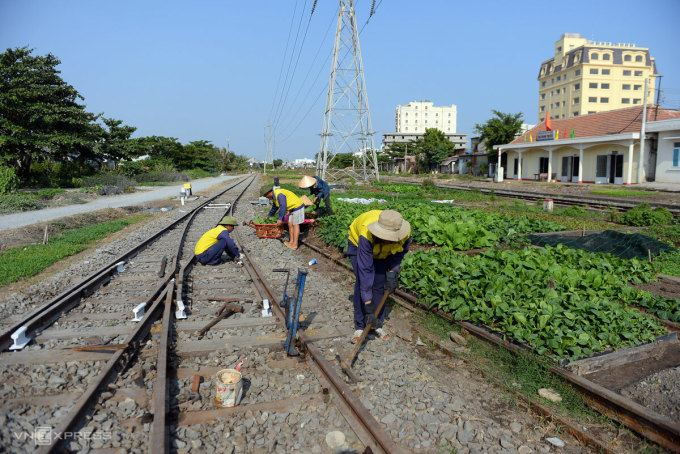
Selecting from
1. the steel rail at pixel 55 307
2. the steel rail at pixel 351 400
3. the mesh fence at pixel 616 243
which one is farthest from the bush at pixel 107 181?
the steel rail at pixel 351 400

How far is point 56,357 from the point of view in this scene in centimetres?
478

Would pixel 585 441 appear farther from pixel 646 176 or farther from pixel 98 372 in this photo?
pixel 646 176

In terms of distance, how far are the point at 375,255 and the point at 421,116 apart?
514 ft

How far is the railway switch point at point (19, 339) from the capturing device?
4.96 m

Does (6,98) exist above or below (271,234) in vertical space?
above

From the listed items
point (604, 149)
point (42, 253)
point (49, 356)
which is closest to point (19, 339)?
point (49, 356)

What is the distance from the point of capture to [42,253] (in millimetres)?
10570

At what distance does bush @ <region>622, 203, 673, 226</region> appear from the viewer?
13.4 metres

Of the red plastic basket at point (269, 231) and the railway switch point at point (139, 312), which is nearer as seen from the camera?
the railway switch point at point (139, 312)

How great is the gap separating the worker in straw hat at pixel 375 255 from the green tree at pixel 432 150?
56430mm

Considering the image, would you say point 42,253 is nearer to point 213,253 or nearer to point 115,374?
point 213,253

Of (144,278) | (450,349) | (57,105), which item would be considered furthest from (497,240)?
(57,105)

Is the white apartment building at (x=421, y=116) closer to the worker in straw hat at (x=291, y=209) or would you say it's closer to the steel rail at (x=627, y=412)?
the worker in straw hat at (x=291, y=209)

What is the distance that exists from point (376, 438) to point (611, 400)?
196cm
